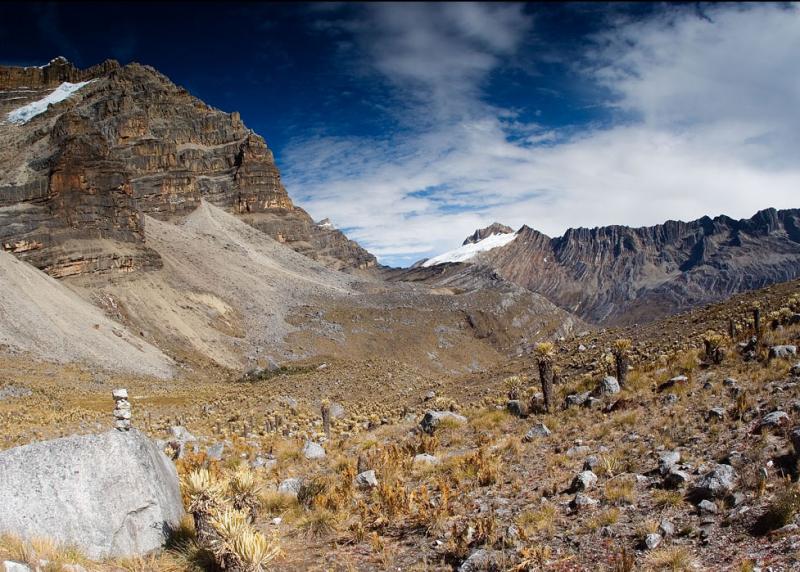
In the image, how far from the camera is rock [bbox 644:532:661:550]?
20.0 ft

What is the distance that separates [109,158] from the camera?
68250mm

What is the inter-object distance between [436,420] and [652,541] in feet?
30.0

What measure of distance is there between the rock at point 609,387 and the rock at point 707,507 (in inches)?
262

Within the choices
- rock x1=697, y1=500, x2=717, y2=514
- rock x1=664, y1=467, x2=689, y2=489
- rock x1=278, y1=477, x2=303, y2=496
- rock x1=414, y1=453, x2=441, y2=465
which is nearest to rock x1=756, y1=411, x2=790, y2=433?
rock x1=664, y1=467, x2=689, y2=489

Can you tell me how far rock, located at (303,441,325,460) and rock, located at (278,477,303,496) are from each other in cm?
242

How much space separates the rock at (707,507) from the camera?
647 cm

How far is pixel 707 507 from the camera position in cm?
650

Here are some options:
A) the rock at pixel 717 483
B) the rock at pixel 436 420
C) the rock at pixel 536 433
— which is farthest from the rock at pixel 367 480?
the rock at pixel 717 483

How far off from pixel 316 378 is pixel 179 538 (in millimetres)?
25889

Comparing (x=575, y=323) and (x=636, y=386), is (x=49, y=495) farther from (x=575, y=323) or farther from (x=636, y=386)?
(x=575, y=323)

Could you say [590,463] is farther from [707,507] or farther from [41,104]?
[41,104]

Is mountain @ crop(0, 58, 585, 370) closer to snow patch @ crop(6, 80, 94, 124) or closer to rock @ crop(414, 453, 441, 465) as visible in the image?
snow patch @ crop(6, 80, 94, 124)

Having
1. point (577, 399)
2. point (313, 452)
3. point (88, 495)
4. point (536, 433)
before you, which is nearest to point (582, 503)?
point (536, 433)

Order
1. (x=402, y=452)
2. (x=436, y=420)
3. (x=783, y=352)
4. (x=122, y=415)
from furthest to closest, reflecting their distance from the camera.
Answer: (x=436, y=420) → (x=402, y=452) → (x=783, y=352) → (x=122, y=415)
